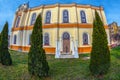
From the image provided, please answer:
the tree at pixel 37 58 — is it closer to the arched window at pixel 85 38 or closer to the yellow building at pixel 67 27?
the yellow building at pixel 67 27

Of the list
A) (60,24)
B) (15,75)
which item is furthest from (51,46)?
(15,75)

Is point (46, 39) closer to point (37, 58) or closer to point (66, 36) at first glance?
point (66, 36)

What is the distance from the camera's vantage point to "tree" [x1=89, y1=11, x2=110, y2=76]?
18.8m

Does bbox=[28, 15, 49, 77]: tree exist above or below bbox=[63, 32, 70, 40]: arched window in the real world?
below

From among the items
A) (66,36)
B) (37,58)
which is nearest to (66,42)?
(66,36)

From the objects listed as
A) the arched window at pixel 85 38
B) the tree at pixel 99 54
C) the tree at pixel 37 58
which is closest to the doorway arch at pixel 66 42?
the arched window at pixel 85 38

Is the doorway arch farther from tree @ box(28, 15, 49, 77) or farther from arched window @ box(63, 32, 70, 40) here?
tree @ box(28, 15, 49, 77)

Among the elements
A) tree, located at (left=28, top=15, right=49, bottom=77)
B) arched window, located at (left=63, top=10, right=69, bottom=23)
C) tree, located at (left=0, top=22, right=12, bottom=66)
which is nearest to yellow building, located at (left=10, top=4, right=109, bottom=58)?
arched window, located at (left=63, top=10, right=69, bottom=23)

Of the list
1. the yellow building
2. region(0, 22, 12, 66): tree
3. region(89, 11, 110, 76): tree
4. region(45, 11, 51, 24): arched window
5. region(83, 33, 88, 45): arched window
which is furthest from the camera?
region(45, 11, 51, 24): arched window

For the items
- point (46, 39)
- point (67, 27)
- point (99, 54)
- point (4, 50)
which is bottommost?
point (99, 54)

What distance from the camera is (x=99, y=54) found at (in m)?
19.0

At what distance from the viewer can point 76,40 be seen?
3294 cm

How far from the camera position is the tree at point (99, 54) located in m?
18.8

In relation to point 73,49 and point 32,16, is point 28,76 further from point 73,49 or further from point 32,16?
point 32,16
